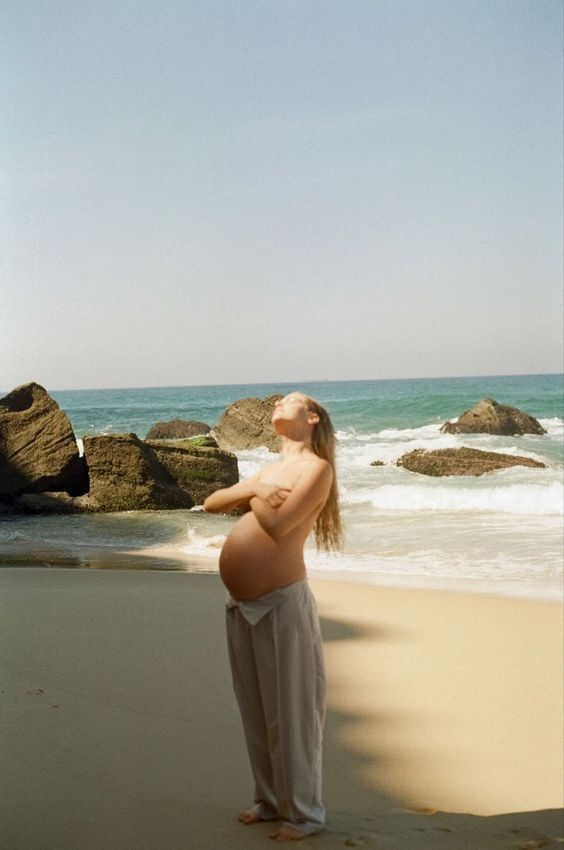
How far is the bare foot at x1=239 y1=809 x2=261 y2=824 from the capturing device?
314 cm

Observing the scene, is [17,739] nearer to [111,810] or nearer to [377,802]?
[111,810]

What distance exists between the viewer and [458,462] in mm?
16984

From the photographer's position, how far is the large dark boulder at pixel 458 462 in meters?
16.9

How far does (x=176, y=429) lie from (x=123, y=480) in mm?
14125

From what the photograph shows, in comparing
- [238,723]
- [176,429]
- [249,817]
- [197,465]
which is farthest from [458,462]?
[249,817]

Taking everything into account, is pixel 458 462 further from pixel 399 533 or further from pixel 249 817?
pixel 249 817

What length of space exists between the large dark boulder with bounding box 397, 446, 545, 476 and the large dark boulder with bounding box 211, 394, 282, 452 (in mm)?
2693

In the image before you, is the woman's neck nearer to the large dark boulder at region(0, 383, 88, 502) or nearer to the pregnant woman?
the pregnant woman

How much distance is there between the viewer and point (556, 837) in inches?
134

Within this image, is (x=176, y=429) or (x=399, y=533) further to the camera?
(x=176, y=429)

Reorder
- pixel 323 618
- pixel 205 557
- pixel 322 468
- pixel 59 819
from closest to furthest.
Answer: pixel 322 468 → pixel 59 819 → pixel 323 618 → pixel 205 557

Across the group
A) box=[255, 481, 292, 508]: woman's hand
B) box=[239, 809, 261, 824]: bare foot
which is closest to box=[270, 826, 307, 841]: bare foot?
box=[239, 809, 261, 824]: bare foot

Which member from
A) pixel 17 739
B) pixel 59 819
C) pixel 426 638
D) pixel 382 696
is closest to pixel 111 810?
pixel 59 819

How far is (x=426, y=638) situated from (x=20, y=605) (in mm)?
2410
